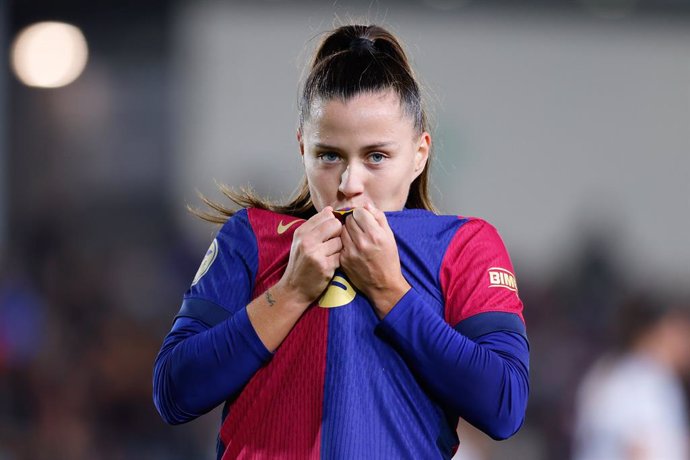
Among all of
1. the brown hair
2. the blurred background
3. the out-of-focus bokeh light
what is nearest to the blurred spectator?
the blurred background

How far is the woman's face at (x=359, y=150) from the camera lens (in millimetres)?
1582

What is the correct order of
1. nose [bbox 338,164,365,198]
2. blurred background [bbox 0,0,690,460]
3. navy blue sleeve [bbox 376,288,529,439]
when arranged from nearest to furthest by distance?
navy blue sleeve [bbox 376,288,529,439] → nose [bbox 338,164,365,198] → blurred background [bbox 0,0,690,460]

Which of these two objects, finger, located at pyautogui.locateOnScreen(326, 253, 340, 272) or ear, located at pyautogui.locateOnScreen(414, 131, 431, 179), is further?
ear, located at pyautogui.locateOnScreen(414, 131, 431, 179)

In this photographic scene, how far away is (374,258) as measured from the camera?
151 centimetres

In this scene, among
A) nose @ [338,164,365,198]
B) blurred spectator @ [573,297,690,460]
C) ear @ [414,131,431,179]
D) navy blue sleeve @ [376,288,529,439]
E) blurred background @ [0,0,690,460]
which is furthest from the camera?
blurred background @ [0,0,690,460]

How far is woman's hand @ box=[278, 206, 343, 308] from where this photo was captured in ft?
4.99

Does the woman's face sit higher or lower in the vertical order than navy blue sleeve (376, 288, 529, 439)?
higher

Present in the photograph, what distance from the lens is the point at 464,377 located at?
57.6 inches

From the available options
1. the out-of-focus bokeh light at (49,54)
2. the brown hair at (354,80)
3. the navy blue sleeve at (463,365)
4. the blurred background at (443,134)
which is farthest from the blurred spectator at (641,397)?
the out-of-focus bokeh light at (49,54)

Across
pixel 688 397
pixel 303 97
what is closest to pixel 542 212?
pixel 688 397

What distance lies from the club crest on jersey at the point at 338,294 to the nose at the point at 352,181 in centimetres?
12

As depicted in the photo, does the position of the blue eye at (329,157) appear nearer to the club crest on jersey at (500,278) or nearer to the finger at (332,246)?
the finger at (332,246)

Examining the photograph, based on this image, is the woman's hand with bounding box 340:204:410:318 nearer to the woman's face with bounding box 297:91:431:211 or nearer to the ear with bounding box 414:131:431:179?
the woman's face with bounding box 297:91:431:211

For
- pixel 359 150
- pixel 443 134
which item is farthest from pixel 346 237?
pixel 443 134
